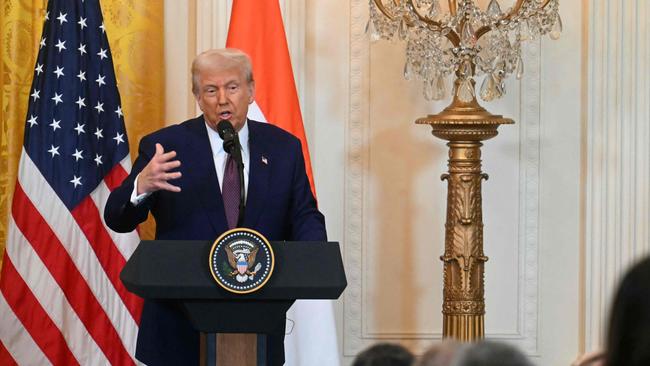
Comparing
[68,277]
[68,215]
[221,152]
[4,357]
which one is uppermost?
[221,152]

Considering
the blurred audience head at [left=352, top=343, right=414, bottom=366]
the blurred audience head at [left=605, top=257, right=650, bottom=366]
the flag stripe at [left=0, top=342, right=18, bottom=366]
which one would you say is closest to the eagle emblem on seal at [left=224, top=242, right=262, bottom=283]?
the blurred audience head at [left=352, top=343, right=414, bottom=366]

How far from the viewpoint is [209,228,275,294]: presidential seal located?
2.72 meters

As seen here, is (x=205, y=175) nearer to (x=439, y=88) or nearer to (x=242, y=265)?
(x=242, y=265)

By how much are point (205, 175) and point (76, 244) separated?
1.60 m

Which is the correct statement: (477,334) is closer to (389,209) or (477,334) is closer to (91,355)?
(389,209)

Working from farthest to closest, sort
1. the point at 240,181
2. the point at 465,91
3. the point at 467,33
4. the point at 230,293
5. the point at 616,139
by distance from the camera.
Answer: the point at 616,139, the point at 465,91, the point at 467,33, the point at 240,181, the point at 230,293

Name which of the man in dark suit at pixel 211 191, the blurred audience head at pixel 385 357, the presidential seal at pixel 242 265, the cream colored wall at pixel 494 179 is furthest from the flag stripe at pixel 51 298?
the blurred audience head at pixel 385 357

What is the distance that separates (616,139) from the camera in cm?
536

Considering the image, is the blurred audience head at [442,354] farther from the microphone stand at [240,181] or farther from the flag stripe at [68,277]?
the flag stripe at [68,277]

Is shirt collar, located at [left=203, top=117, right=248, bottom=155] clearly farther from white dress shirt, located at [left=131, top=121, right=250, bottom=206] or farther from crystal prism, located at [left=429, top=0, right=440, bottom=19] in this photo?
crystal prism, located at [left=429, top=0, right=440, bottom=19]

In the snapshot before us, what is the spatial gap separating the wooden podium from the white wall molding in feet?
9.44

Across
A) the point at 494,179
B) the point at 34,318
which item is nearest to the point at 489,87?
the point at 494,179

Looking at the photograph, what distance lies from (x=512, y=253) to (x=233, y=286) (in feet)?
9.95

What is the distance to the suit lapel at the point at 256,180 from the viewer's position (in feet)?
11.1
